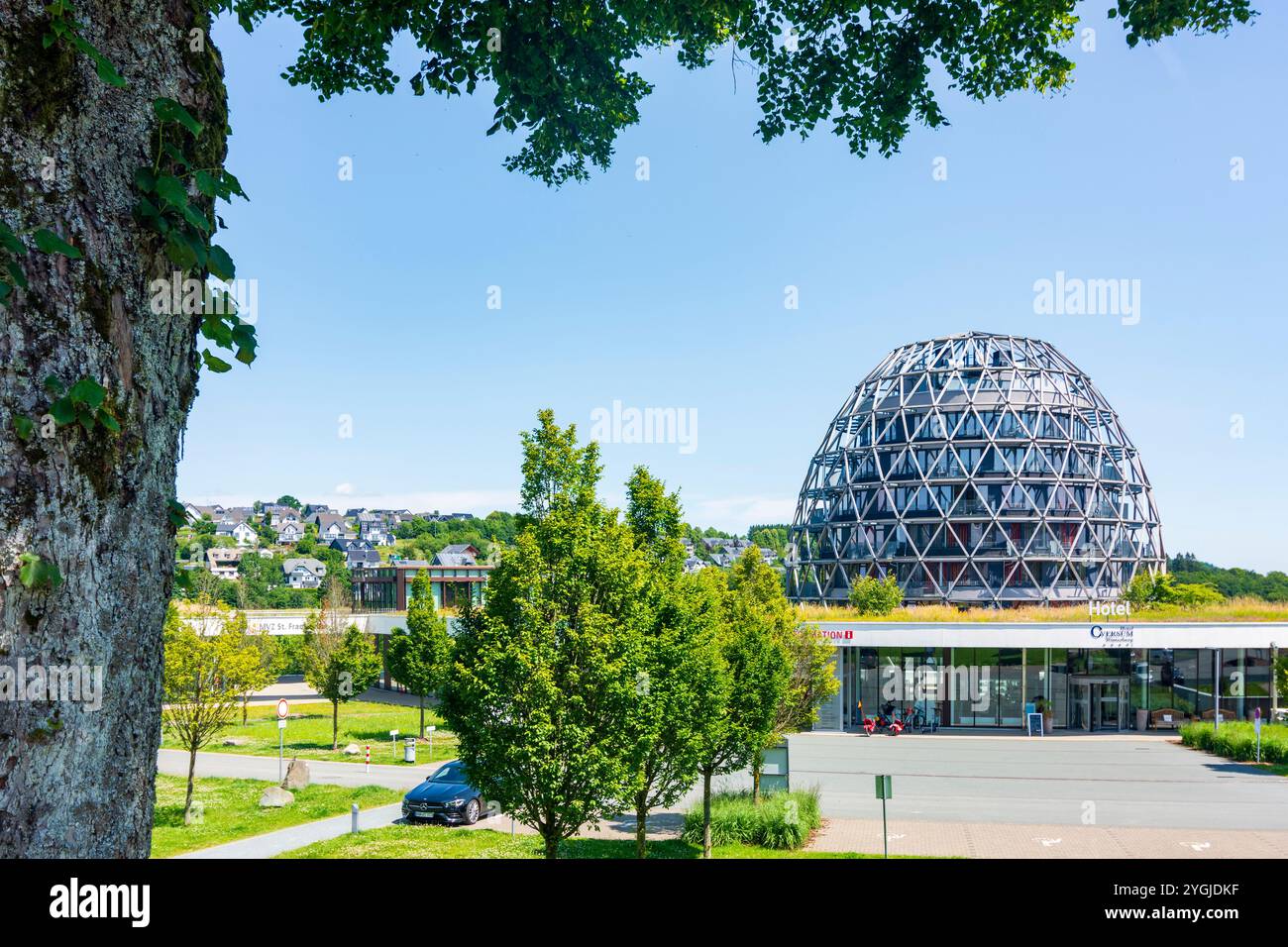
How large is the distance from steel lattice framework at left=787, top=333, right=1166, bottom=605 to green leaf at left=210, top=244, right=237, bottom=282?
57035 millimetres

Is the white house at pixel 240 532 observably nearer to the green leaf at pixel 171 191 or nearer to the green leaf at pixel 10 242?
the green leaf at pixel 171 191

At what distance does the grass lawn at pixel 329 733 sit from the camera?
31.7 metres

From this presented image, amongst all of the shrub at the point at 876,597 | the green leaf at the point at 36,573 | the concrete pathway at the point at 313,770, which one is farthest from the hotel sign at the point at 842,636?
the green leaf at the point at 36,573

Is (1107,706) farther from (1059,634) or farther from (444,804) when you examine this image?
(444,804)

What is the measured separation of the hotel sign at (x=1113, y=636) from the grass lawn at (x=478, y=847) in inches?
1022

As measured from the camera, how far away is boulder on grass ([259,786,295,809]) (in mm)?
21938

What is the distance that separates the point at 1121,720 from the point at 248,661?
39158mm

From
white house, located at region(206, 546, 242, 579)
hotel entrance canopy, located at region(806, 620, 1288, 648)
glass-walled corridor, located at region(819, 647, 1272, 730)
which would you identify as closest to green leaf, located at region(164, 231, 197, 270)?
hotel entrance canopy, located at region(806, 620, 1288, 648)

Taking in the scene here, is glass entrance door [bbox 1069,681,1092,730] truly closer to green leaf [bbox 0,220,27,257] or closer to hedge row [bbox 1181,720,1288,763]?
hedge row [bbox 1181,720,1288,763]

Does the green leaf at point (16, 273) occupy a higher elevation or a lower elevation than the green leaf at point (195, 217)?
lower

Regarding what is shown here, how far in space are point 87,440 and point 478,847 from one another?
56.1 ft

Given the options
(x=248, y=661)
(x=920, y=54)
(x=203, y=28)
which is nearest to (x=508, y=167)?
(x=920, y=54)

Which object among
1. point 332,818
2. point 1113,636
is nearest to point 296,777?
point 332,818

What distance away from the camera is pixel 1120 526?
58188mm
